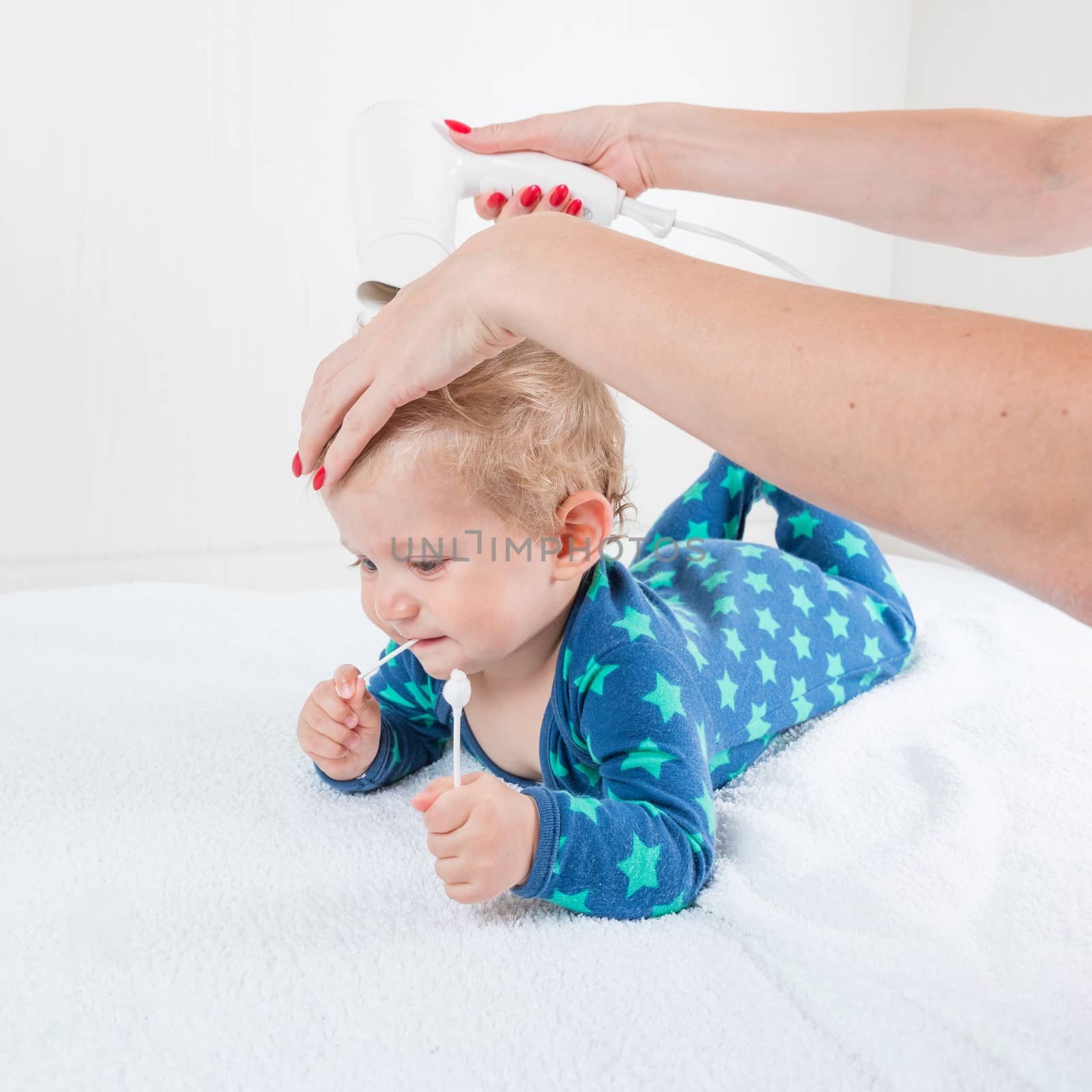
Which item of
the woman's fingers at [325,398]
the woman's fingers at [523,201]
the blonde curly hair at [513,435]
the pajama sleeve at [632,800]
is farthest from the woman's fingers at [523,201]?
the pajama sleeve at [632,800]

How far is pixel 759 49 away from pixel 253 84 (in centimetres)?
119

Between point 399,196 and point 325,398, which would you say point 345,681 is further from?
point 399,196

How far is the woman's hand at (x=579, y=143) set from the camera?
0.87 m

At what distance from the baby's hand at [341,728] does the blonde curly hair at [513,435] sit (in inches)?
7.7

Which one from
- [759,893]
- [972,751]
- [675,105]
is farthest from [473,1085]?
[675,105]

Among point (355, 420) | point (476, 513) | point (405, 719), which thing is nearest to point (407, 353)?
point (355, 420)

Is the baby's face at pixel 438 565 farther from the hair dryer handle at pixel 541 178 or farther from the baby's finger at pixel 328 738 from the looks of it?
the hair dryer handle at pixel 541 178

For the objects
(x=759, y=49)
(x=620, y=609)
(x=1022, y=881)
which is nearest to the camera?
(x=1022, y=881)

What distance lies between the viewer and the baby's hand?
83cm

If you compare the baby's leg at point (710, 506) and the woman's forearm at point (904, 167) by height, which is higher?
the woman's forearm at point (904, 167)

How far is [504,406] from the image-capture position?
788 mm

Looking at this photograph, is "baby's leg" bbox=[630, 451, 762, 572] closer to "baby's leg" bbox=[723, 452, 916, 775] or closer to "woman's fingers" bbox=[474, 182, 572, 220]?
"baby's leg" bbox=[723, 452, 916, 775]

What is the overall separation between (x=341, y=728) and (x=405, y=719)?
0.39 feet

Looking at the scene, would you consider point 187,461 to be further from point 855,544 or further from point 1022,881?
point 1022,881
